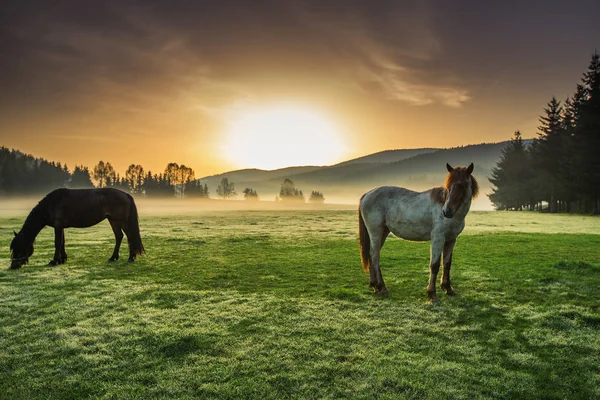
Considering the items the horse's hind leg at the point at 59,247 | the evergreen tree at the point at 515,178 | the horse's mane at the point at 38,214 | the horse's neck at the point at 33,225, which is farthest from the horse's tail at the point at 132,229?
the evergreen tree at the point at 515,178

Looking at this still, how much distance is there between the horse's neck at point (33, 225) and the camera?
12.4 metres

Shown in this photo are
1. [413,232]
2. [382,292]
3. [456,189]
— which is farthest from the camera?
[413,232]

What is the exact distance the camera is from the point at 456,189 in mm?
7672

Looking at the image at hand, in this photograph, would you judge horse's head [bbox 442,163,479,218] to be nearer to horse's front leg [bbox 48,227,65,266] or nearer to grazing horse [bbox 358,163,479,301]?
grazing horse [bbox 358,163,479,301]

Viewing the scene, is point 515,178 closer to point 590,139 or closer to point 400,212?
point 590,139

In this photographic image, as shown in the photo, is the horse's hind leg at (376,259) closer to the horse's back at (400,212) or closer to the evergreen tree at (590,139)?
the horse's back at (400,212)

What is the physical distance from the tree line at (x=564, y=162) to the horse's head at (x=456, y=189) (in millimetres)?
46891

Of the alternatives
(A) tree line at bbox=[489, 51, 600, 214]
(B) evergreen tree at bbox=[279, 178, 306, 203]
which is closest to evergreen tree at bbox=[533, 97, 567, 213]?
(A) tree line at bbox=[489, 51, 600, 214]

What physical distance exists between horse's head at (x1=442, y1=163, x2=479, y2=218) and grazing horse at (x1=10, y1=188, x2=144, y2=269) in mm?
11485

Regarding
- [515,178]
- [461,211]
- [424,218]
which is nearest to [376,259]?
[424,218]

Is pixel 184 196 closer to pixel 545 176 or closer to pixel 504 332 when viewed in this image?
pixel 545 176

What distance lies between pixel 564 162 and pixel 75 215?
189 ft

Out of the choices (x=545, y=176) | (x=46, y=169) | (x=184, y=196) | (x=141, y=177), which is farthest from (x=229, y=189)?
(x=545, y=176)

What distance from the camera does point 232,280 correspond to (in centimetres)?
1012
